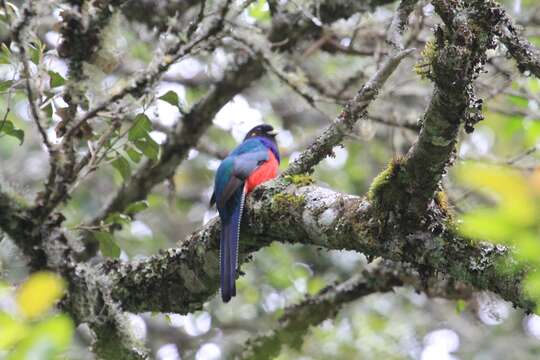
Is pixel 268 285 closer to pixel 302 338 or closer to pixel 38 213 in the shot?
pixel 302 338

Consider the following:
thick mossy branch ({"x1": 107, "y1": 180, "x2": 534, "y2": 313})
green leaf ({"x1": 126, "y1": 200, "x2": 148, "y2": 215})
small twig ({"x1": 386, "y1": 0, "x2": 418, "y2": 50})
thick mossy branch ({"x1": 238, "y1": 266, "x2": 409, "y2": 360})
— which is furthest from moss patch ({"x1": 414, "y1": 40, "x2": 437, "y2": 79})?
thick mossy branch ({"x1": 238, "y1": 266, "x2": 409, "y2": 360})

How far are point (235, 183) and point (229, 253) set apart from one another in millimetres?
779

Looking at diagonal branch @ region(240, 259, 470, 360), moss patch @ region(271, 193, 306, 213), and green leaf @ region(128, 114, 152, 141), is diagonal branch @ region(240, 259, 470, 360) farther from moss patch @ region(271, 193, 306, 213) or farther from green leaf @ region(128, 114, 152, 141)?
green leaf @ region(128, 114, 152, 141)

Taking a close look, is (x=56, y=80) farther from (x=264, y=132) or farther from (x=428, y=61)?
(x=264, y=132)

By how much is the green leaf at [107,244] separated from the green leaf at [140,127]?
0.53m

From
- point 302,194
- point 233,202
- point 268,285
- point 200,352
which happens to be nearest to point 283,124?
point 268,285

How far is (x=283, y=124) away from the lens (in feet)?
26.6

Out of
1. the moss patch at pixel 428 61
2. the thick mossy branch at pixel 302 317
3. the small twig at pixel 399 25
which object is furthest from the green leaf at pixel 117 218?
the moss patch at pixel 428 61

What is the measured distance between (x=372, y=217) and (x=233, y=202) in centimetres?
108

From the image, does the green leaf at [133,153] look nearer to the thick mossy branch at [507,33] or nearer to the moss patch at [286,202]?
the moss patch at [286,202]

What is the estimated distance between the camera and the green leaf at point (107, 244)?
13.0ft

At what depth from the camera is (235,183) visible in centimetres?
404

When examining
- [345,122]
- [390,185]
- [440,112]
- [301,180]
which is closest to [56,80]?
[301,180]

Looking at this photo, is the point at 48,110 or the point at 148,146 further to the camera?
the point at 148,146
